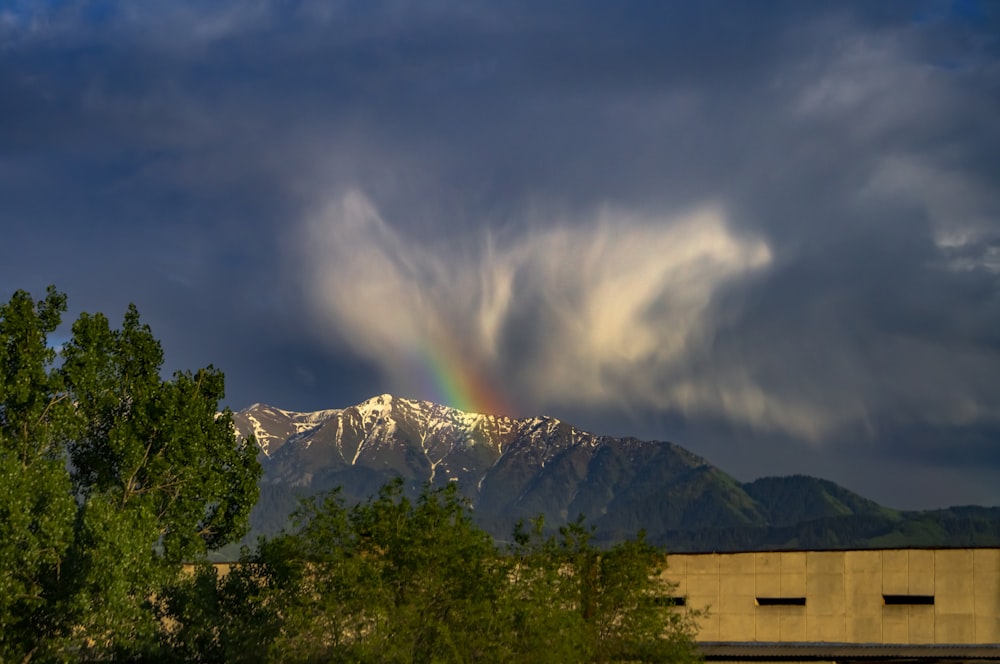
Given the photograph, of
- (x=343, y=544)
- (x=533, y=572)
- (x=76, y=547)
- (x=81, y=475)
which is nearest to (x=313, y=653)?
(x=343, y=544)

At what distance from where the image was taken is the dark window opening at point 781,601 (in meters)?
84.2

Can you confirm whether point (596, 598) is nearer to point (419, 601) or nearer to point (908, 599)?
point (419, 601)

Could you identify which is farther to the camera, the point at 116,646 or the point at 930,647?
the point at 930,647

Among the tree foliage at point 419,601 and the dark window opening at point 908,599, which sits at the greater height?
the dark window opening at point 908,599

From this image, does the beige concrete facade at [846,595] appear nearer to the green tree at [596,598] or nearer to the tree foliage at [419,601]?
the green tree at [596,598]

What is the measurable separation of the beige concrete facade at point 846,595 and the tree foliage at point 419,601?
2157cm

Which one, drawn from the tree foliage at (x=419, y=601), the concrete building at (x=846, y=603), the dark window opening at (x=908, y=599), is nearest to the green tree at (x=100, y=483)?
the tree foliage at (x=419, y=601)

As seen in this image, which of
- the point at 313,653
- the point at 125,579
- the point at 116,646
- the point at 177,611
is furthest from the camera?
the point at 177,611

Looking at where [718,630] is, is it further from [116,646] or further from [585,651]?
[116,646]

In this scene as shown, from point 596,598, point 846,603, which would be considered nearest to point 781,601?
point 846,603

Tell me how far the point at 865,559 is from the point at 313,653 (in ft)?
146

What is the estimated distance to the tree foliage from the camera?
5153 centimetres

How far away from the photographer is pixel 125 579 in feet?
192

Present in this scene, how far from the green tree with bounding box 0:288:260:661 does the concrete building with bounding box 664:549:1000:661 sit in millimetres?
33587
